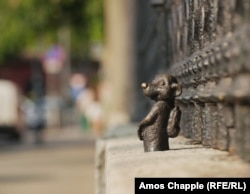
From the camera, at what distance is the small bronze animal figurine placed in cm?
398

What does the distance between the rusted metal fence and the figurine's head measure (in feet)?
0.27

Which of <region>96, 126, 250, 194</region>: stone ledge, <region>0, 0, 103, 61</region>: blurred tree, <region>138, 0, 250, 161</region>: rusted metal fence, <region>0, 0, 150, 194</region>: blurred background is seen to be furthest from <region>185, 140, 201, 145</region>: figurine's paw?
<region>0, 0, 103, 61</region>: blurred tree

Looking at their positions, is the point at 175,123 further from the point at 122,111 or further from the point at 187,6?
the point at 122,111

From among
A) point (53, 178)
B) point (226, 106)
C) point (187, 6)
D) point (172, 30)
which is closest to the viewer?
point (226, 106)

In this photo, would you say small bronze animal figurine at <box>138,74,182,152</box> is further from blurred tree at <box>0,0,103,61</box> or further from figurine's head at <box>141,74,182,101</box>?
blurred tree at <box>0,0,103,61</box>

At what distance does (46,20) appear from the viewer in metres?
27.7

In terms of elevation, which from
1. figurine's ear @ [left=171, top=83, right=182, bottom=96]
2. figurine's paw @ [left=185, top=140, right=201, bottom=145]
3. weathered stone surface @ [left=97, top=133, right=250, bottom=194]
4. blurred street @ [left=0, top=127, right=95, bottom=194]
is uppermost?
blurred street @ [left=0, top=127, right=95, bottom=194]

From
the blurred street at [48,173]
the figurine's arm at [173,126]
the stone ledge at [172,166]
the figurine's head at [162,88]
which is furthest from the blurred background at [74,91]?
the stone ledge at [172,166]

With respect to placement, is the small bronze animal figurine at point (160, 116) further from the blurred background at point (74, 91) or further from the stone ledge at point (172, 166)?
the blurred background at point (74, 91)

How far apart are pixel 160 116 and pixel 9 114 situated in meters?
34.1

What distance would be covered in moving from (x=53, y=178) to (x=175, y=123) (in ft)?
41.3

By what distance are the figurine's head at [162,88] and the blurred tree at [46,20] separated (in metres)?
22.8

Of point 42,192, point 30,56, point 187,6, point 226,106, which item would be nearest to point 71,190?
point 42,192

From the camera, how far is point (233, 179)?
2889mm
